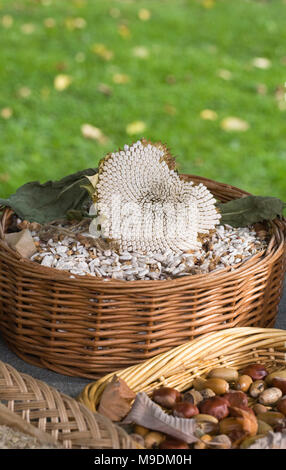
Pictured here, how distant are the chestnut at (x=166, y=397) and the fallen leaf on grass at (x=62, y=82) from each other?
7.05 ft

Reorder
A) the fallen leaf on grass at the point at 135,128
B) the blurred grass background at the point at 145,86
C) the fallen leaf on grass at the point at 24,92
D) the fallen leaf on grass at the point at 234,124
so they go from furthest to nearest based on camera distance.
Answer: the fallen leaf on grass at the point at 24,92, the fallen leaf on grass at the point at 234,124, the fallen leaf on grass at the point at 135,128, the blurred grass background at the point at 145,86

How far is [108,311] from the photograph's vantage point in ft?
4.06

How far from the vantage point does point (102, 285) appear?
3.99ft

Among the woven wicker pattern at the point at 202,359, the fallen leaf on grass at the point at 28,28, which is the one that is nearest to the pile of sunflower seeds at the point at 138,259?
the woven wicker pattern at the point at 202,359

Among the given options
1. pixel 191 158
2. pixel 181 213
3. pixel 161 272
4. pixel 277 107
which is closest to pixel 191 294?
pixel 161 272

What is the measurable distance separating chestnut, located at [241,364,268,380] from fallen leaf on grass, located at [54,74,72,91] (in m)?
2.10

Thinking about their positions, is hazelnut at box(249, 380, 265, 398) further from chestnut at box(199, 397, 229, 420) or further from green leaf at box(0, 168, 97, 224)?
green leaf at box(0, 168, 97, 224)

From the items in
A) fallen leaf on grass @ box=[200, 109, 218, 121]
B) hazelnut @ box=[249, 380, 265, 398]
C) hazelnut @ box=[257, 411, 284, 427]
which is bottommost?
hazelnut @ box=[257, 411, 284, 427]

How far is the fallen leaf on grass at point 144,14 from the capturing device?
3.68 metres

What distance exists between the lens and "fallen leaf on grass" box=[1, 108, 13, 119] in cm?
286

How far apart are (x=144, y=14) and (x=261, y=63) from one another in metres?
0.78

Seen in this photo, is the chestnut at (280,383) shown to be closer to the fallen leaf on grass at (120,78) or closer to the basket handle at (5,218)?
the basket handle at (5,218)

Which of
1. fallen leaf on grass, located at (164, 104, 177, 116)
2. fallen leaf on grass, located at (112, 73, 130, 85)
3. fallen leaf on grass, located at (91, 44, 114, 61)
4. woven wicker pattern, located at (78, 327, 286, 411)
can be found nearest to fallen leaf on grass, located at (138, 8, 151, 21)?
fallen leaf on grass, located at (91, 44, 114, 61)

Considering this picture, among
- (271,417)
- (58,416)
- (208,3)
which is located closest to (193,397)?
(271,417)
